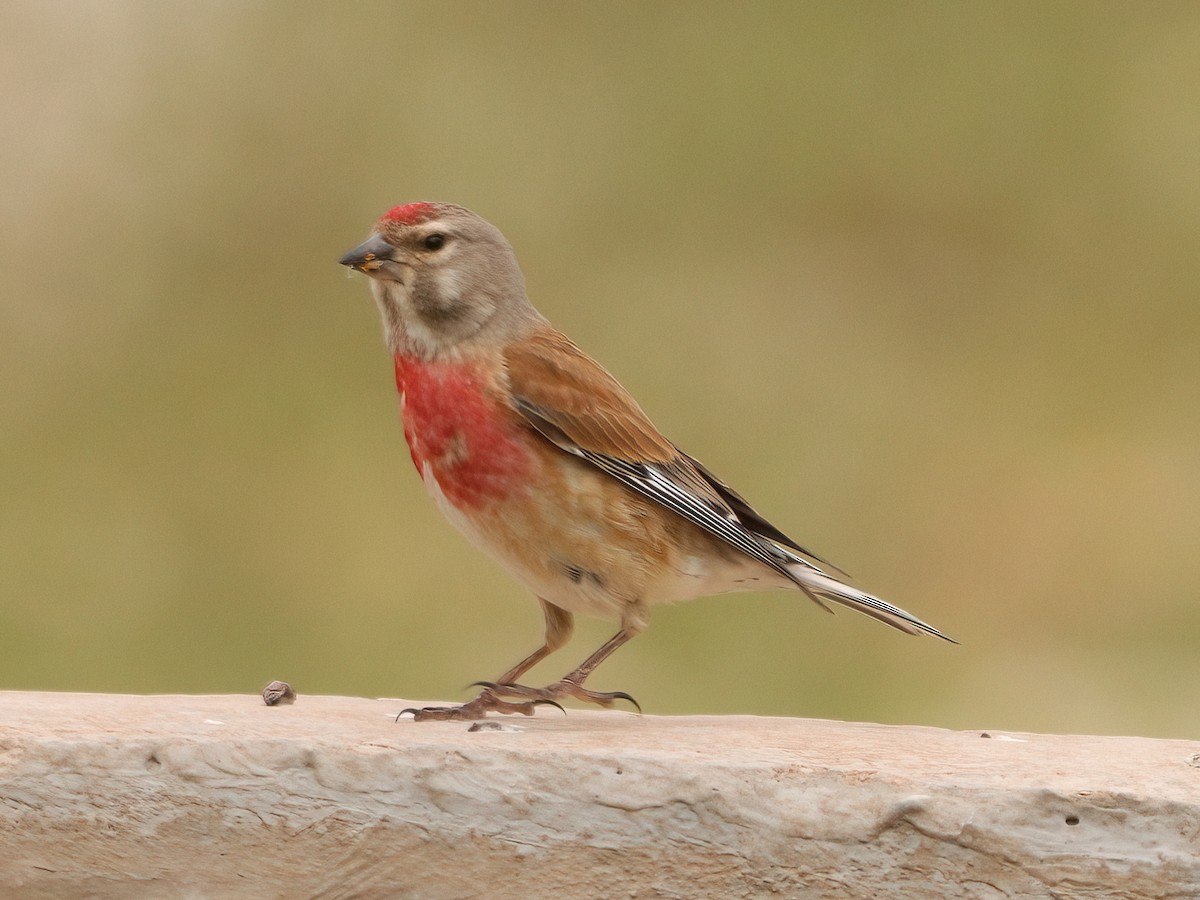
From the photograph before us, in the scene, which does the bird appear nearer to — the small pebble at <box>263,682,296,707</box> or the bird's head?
the bird's head

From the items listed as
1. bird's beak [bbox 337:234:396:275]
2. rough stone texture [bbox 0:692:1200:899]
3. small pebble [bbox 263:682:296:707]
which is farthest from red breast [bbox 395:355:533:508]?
rough stone texture [bbox 0:692:1200:899]

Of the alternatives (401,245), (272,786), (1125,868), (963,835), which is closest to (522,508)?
(401,245)

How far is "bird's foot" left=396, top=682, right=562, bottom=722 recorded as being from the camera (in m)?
3.39

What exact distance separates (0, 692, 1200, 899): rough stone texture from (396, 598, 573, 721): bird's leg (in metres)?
0.42

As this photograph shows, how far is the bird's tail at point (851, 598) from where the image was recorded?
372 cm

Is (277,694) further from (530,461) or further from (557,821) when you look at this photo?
(557,821)

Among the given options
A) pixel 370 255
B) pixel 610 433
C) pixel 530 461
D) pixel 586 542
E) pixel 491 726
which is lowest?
pixel 491 726

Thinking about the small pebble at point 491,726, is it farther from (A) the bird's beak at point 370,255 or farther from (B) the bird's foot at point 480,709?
(A) the bird's beak at point 370,255

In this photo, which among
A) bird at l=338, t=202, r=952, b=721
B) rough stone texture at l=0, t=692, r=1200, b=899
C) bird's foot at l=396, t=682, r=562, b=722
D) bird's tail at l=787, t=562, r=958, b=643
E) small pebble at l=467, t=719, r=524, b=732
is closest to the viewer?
rough stone texture at l=0, t=692, r=1200, b=899

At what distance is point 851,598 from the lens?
3.78 meters

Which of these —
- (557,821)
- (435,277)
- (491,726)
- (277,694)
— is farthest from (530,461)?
(557,821)

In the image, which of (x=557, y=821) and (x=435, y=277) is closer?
(x=557, y=821)

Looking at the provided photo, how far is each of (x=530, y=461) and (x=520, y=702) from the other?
55cm

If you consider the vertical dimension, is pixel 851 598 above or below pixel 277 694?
above
